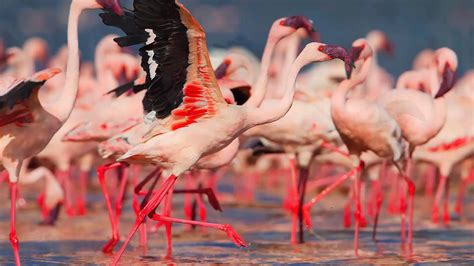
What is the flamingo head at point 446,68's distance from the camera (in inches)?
455

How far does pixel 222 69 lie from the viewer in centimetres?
1176

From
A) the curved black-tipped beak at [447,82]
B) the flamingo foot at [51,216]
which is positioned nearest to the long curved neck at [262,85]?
the curved black-tipped beak at [447,82]

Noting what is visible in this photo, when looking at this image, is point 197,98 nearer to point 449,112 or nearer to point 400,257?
point 400,257

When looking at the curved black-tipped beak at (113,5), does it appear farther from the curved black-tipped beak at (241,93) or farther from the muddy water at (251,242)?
the muddy water at (251,242)

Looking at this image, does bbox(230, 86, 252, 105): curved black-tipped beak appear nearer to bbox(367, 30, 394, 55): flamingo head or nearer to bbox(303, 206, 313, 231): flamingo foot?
bbox(303, 206, 313, 231): flamingo foot

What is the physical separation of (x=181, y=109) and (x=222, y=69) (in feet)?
8.99

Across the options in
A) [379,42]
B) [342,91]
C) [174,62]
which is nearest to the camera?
[174,62]

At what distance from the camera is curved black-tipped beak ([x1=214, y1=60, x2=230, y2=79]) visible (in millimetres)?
11539

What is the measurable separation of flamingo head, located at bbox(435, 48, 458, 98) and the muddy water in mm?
1334

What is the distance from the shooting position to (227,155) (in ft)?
35.3

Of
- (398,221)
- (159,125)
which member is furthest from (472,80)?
(159,125)

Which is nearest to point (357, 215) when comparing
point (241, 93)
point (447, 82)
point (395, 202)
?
point (241, 93)

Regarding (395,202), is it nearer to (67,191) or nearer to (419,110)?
(419,110)

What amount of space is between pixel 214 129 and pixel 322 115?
3235 millimetres
